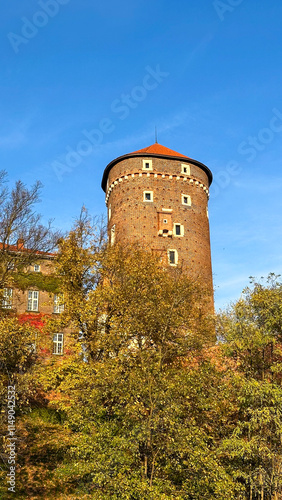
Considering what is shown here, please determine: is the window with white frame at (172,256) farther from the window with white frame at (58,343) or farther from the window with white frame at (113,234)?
the window with white frame at (58,343)

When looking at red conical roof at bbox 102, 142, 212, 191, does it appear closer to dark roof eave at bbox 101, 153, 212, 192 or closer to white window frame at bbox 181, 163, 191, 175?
dark roof eave at bbox 101, 153, 212, 192

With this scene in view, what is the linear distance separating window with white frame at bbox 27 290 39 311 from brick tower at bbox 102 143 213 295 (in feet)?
28.3

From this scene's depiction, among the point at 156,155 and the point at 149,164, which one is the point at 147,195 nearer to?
the point at 149,164

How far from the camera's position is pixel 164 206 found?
121 ft

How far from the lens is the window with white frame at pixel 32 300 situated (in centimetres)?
3055

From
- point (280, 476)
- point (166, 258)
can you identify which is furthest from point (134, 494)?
point (166, 258)

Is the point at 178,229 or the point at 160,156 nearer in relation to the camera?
the point at 178,229

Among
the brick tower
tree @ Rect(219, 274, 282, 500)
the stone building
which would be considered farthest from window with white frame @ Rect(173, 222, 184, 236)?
tree @ Rect(219, 274, 282, 500)

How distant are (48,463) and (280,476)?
9303mm

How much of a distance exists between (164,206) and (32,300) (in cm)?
1311

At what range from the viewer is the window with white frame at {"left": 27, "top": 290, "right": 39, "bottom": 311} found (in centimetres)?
3055

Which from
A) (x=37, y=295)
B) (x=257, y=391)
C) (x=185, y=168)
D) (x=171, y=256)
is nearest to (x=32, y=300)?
(x=37, y=295)

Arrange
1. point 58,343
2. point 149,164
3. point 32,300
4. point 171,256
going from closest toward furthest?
point 58,343 < point 32,300 < point 171,256 < point 149,164

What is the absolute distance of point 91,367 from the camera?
1562 cm
